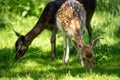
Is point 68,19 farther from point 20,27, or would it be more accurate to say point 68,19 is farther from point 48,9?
point 20,27

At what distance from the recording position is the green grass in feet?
28.5

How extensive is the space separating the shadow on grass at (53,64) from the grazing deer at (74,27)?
0.92ft

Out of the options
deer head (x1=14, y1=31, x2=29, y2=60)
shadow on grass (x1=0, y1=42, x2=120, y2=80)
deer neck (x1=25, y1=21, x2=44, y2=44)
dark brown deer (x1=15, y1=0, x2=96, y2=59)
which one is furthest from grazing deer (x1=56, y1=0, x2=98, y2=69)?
deer head (x1=14, y1=31, x2=29, y2=60)

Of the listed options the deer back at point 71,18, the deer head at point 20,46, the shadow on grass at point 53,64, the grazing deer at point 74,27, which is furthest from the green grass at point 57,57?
the deer back at point 71,18

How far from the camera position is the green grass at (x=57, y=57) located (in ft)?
28.5

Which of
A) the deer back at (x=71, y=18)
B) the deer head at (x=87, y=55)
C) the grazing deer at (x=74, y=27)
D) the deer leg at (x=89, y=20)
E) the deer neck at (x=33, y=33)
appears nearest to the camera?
the deer head at (x=87, y=55)

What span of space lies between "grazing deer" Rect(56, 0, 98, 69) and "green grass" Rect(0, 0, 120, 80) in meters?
0.29

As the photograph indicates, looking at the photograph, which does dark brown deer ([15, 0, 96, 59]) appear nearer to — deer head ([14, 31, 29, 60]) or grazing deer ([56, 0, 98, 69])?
deer head ([14, 31, 29, 60])

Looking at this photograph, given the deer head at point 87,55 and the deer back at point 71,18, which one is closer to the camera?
the deer head at point 87,55

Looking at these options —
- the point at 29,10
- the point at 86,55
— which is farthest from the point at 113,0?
the point at 86,55

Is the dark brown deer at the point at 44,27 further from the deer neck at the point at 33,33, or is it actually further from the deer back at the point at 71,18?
the deer back at the point at 71,18

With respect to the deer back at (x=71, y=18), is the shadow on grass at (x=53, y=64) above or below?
below

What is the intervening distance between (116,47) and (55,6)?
1973mm

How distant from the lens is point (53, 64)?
10461mm
